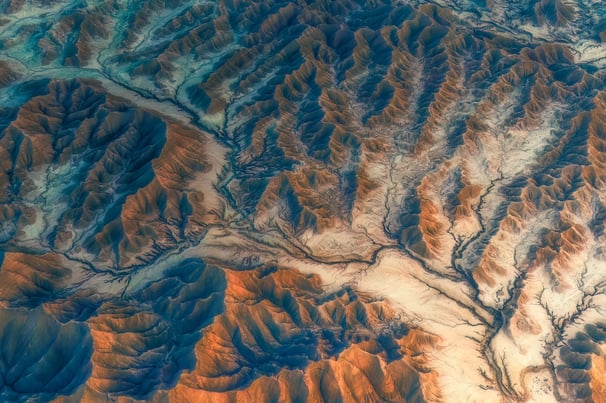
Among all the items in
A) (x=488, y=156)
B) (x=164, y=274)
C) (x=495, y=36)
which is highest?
(x=495, y=36)

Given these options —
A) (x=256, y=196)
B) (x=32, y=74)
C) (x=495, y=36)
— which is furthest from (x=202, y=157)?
(x=495, y=36)

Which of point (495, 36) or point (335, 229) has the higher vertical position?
→ point (495, 36)

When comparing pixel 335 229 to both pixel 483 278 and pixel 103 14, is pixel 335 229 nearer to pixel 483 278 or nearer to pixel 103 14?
pixel 483 278

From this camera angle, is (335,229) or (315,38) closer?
(335,229)

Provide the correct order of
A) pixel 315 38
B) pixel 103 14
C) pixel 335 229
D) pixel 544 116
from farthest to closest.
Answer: pixel 103 14 < pixel 315 38 < pixel 544 116 < pixel 335 229

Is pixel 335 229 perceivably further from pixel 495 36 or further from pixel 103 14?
pixel 103 14

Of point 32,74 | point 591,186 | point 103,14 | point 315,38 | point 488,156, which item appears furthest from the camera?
point 103,14

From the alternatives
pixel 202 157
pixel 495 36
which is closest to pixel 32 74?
pixel 202 157
